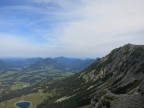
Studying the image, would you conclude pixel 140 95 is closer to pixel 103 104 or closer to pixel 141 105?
pixel 141 105

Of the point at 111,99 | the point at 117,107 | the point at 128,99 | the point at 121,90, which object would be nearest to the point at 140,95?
the point at 128,99

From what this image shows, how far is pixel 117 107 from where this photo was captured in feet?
354

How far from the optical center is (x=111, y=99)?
122312 mm

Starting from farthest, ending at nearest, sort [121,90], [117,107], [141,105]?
[121,90], [117,107], [141,105]

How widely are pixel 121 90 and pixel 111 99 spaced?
6660 cm

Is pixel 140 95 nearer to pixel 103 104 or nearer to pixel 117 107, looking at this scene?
pixel 117 107

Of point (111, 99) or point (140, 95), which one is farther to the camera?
point (111, 99)

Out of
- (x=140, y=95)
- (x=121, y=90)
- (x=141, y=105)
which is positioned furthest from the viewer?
(x=121, y=90)

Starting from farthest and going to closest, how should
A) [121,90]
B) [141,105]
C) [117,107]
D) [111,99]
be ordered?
[121,90] → [111,99] → [117,107] → [141,105]

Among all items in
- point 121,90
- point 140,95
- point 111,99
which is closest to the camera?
point 140,95

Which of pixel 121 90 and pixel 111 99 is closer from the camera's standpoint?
pixel 111 99

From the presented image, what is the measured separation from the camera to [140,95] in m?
99.1

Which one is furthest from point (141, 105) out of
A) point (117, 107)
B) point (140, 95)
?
point (117, 107)

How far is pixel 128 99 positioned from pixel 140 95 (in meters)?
5.83
